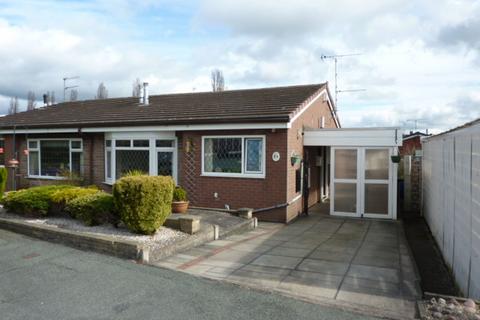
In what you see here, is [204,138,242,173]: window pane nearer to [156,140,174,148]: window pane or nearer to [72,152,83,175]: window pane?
[156,140,174,148]: window pane

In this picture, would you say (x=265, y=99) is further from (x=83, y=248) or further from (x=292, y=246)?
(x=83, y=248)

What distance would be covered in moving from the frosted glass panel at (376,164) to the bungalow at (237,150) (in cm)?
3

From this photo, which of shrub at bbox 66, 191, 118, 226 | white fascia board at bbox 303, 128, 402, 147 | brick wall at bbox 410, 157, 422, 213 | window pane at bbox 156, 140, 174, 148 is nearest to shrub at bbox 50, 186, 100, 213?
shrub at bbox 66, 191, 118, 226

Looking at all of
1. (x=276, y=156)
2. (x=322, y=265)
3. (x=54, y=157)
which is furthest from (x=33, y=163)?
(x=322, y=265)

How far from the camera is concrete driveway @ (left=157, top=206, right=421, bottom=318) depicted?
5426 mm

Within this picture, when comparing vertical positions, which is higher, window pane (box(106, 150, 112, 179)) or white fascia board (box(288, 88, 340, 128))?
white fascia board (box(288, 88, 340, 128))

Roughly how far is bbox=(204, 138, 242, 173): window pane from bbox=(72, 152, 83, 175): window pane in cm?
554

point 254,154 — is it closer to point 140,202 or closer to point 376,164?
point 376,164

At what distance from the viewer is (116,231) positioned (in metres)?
8.28

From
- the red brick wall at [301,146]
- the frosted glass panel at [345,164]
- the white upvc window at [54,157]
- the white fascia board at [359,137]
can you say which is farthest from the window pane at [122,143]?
the frosted glass panel at [345,164]

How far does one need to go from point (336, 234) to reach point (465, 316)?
229 inches

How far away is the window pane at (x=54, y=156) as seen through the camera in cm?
1553

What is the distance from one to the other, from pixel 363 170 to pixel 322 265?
6.21 meters

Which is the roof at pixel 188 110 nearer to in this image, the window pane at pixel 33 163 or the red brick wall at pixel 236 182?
the red brick wall at pixel 236 182
